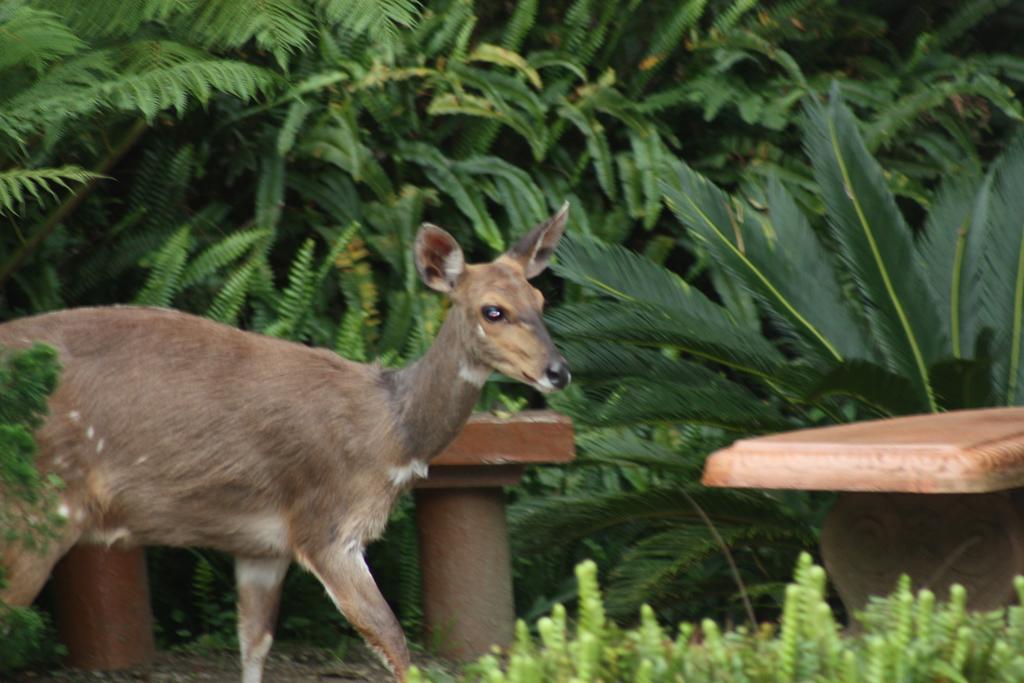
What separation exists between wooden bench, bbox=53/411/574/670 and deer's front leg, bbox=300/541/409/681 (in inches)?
34.6

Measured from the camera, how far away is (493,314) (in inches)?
217

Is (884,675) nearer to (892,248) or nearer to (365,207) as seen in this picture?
(892,248)

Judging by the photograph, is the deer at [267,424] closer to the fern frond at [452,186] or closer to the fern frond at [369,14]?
the fern frond at [369,14]

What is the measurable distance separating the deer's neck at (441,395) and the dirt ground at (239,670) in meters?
1.03

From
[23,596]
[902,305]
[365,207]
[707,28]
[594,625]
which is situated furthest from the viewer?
[707,28]

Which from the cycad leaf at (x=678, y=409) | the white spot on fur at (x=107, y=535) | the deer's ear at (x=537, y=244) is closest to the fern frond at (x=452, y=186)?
the cycad leaf at (x=678, y=409)

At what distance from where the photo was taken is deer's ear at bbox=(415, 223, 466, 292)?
5.64 meters

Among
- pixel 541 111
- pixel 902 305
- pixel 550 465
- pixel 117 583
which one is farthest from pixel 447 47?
pixel 117 583

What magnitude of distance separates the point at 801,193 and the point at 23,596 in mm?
5179

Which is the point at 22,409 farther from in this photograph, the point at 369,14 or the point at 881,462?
the point at 369,14

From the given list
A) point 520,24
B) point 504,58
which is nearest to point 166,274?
point 504,58

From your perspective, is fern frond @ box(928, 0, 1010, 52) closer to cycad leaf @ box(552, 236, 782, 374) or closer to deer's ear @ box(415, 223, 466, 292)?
cycad leaf @ box(552, 236, 782, 374)

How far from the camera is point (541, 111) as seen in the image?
8.52 m

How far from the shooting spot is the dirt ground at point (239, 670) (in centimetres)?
607
